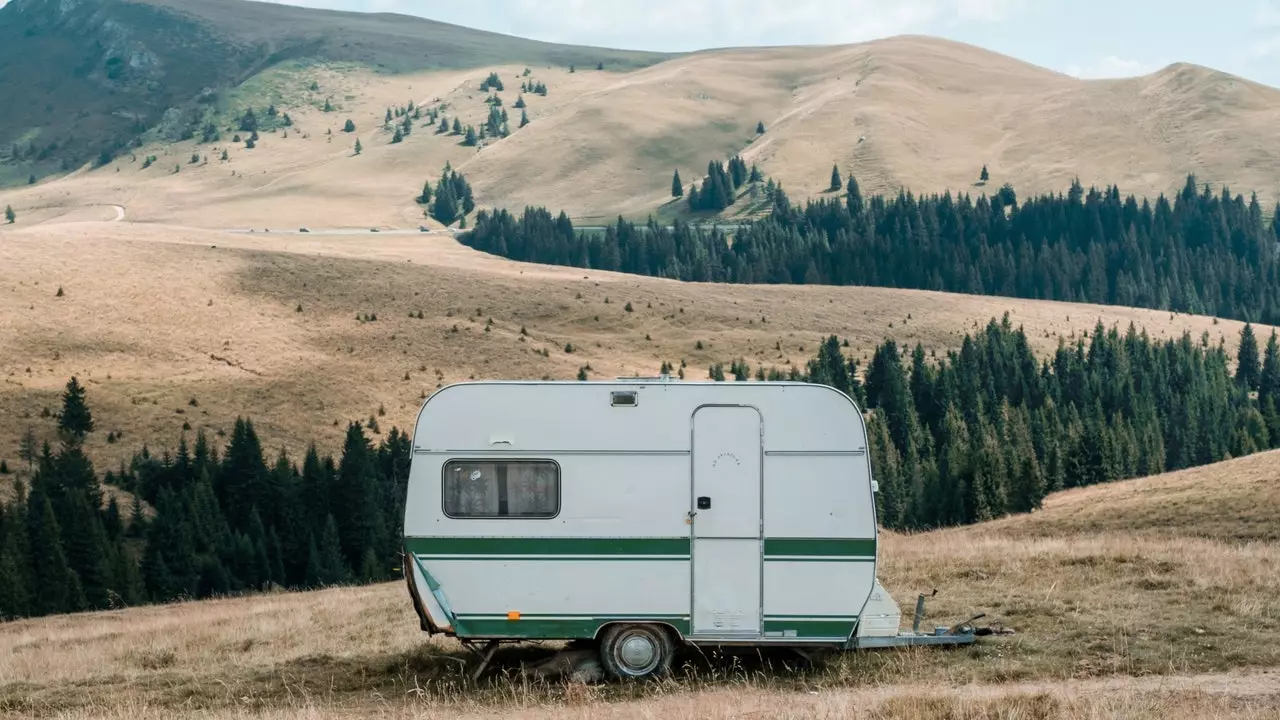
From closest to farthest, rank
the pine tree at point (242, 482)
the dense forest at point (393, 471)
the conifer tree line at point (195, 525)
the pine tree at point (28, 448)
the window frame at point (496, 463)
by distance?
1. the window frame at point (496, 463)
2. the conifer tree line at point (195, 525)
3. the dense forest at point (393, 471)
4. the pine tree at point (242, 482)
5. the pine tree at point (28, 448)

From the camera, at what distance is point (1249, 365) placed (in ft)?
499

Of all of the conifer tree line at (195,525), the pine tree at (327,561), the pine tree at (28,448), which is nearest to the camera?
the conifer tree line at (195,525)

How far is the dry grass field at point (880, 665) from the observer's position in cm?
1434

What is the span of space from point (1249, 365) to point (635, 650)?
152 meters

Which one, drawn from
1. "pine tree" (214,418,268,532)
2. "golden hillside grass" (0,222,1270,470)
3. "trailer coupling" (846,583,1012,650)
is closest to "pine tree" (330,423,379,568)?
"pine tree" (214,418,268,532)

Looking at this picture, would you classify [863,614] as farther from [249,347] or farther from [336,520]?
[249,347]

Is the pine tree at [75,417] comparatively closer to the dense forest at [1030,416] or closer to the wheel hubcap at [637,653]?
the dense forest at [1030,416]

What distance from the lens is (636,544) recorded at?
16.8m

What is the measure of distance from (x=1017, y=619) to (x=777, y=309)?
14474cm

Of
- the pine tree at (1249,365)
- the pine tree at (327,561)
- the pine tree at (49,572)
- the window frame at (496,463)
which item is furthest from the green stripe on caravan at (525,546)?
the pine tree at (1249,365)

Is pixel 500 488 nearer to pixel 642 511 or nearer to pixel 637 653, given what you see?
pixel 642 511

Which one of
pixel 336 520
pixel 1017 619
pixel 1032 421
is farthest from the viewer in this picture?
pixel 1032 421

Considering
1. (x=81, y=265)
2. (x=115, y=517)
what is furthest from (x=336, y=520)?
(x=81, y=265)

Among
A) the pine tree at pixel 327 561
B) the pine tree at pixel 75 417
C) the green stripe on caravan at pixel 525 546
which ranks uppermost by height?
the green stripe on caravan at pixel 525 546
